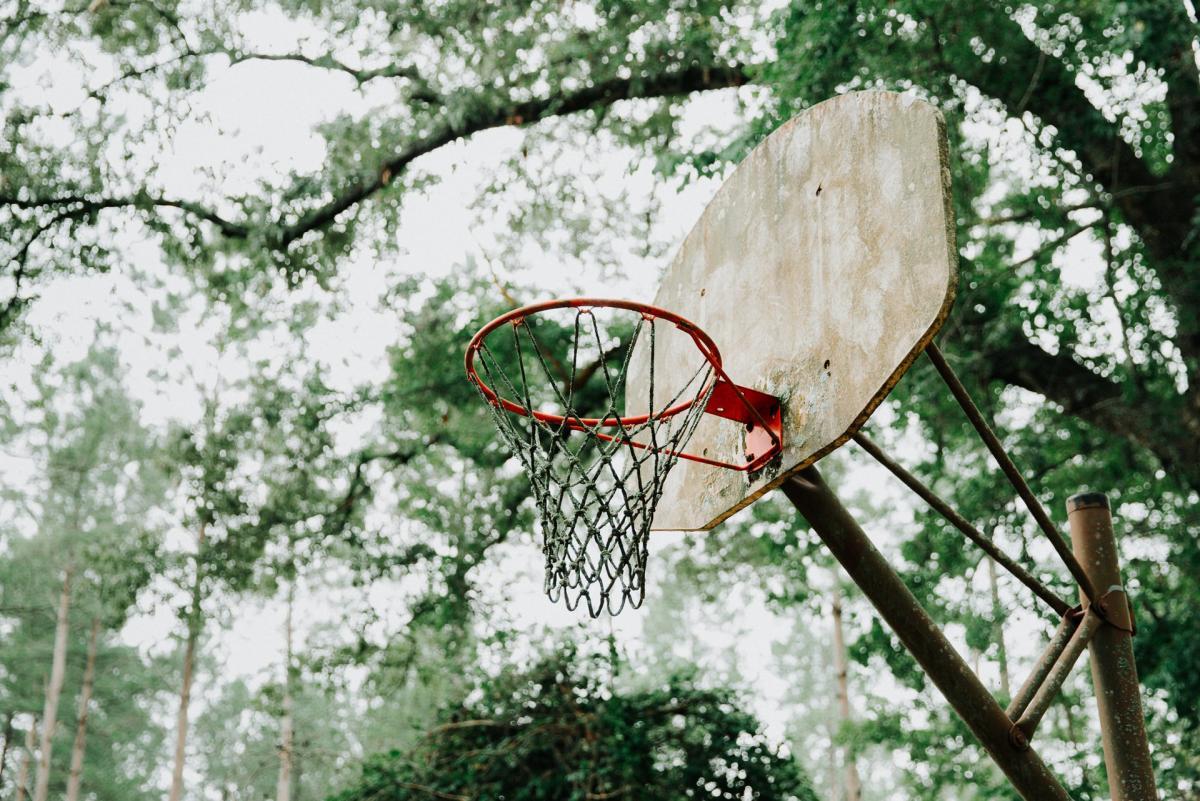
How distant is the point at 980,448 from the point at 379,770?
584 cm

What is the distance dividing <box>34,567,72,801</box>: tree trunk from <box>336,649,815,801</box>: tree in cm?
1520

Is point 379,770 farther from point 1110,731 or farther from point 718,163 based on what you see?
point 1110,731

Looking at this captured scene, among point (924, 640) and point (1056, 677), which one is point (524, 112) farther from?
point (1056, 677)

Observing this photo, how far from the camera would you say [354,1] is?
816 centimetres

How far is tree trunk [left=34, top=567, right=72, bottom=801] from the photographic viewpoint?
20062 mm

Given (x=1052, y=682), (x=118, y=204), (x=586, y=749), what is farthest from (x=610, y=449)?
(x=118, y=204)

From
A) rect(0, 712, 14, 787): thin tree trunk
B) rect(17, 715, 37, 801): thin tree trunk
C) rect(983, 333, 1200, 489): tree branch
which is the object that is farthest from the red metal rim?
rect(0, 712, 14, 787): thin tree trunk

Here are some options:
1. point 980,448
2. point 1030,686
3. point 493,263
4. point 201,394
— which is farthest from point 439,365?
point 201,394

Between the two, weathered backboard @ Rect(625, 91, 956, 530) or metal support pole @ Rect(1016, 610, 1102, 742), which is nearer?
weathered backboard @ Rect(625, 91, 956, 530)

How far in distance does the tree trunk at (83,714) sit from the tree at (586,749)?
1547 centimetres

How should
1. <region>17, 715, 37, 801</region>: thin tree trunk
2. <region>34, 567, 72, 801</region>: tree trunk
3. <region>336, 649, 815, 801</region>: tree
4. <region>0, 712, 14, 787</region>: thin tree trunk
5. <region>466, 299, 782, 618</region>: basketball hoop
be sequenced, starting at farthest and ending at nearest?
<region>0, 712, 14, 787</region>: thin tree trunk → <region>17, 715, 37, 801</region>: thin tree trunk → <region>34, 567, 72, 801</region>: tree trunk → <region>336, 649, 815, 801</region>: tree → <region>466, 299, 782, 618</region>: basketball hoop

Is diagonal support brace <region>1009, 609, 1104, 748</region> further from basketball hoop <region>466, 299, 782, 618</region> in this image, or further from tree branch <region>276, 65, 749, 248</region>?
tree branch <region>276, 65, 749, 248</region>

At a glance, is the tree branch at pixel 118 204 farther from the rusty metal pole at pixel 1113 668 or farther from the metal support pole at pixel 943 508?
the rusty metal pole at pixel 1113 668

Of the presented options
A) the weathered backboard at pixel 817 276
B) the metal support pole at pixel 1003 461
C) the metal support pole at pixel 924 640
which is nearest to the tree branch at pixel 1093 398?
the metal support pole at pixel 1003 461
